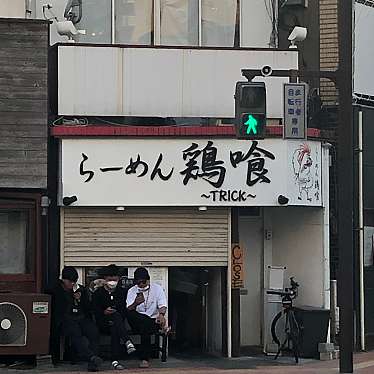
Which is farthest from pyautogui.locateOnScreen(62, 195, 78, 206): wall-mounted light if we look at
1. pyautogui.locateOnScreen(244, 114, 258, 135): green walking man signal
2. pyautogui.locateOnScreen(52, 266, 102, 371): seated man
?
pyautogui.locateOnScreen(244, 114, 258, 135): green walking man signal

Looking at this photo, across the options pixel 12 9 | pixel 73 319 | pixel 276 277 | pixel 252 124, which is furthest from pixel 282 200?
pixel 12 9

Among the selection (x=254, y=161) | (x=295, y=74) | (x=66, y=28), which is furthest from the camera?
(x=66, y=28)

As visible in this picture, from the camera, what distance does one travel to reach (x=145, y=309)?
50.9 feet

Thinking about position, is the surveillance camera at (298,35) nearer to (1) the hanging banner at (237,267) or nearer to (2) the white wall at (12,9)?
(1) the hanging banner at (237,267)

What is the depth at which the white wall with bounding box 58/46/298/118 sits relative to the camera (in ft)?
53.3

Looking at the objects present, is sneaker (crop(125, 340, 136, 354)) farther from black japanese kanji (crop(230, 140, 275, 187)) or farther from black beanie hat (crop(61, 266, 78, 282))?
black japanese kanji (crop(230, 140, 275, 187))

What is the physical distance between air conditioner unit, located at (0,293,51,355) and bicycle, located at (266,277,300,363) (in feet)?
13.9

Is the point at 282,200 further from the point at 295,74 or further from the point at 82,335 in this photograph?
the point at 82,335

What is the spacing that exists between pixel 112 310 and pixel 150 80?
4.06 meters

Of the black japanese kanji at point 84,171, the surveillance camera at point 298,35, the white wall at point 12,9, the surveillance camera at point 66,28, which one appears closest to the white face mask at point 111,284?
the black japanese kanji at point 84,171

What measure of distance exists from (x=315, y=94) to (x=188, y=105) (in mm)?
2551

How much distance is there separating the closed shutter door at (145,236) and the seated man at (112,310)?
→ 0.66 m

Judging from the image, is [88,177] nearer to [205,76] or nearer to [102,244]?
[102,244]

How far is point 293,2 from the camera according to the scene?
1773 cm
